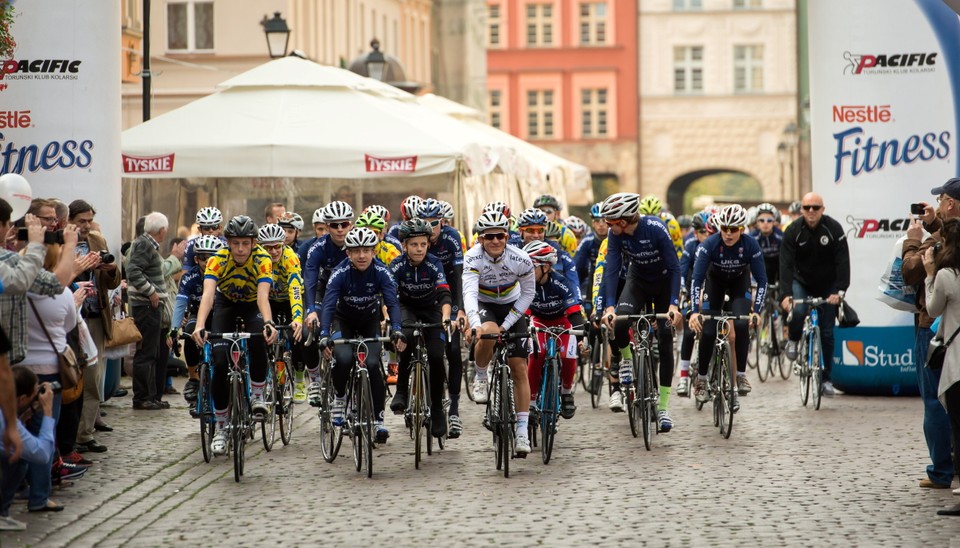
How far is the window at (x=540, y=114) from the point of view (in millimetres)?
77875

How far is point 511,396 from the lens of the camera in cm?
1225

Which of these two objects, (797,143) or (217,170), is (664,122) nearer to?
(797,143)

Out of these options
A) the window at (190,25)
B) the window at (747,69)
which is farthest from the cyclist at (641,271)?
the window at (747,69)

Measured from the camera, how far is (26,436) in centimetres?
964

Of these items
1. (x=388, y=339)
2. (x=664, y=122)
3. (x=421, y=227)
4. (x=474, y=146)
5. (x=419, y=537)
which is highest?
(x=664, y=122)

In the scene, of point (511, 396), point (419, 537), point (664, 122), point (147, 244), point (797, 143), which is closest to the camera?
point (419, 537)

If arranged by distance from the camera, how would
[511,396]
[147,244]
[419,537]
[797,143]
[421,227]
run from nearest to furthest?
[419,537] → [511,396] → [421,227] → [147,244] → [797,143]

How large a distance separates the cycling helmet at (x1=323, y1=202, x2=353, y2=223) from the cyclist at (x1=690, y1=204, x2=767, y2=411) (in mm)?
3036

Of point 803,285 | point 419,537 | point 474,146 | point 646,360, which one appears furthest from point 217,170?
point 419,537

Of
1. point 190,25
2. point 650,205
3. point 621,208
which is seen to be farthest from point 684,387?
point 190,25

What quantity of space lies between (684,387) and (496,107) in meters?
64.0

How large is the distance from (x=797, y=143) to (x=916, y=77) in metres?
54.1

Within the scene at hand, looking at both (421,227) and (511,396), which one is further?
(421,227)

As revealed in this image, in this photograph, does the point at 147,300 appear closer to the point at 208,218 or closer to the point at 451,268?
the point at 208,218
